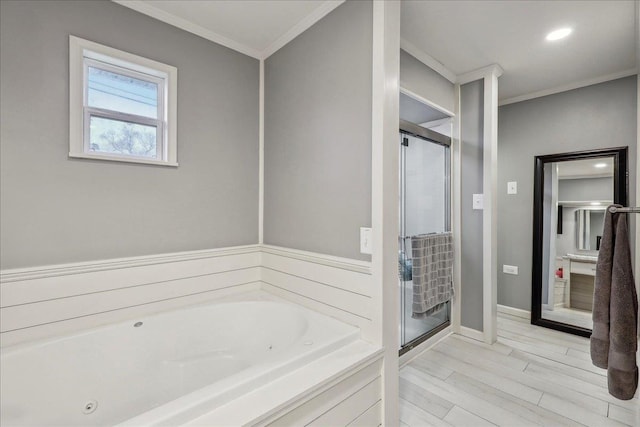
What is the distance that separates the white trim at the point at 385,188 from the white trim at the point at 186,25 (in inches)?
48.2

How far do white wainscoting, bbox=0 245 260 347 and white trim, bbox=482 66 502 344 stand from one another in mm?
2215

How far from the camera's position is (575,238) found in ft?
9.80

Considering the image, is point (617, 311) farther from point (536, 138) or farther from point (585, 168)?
point (536, 138)

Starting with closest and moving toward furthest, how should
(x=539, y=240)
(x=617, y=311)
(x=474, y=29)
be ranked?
(x=617, y=311)
(x=474, y=29)
(x=539, y=240)

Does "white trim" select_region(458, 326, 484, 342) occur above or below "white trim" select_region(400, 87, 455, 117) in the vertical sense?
below

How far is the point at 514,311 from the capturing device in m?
3.38

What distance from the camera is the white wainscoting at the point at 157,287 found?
5.11 feet

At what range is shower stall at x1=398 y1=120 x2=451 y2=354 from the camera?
8.11 ft

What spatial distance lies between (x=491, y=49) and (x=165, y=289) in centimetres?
315

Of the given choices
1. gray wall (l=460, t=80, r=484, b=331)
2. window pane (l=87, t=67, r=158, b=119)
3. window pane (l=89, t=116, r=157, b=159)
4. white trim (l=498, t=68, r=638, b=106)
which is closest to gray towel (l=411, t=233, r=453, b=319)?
gray wall (l=460, t=80, r=484, b=331)

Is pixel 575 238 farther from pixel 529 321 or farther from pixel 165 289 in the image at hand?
pixel 165 289

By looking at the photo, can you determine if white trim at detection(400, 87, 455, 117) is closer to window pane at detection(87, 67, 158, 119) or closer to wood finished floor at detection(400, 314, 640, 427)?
window pane at detection(87, 67, 158, 119)

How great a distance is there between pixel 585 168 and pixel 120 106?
4107 mm

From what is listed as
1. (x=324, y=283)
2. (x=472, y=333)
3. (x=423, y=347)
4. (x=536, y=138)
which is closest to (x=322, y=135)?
(x=324, y=283)
